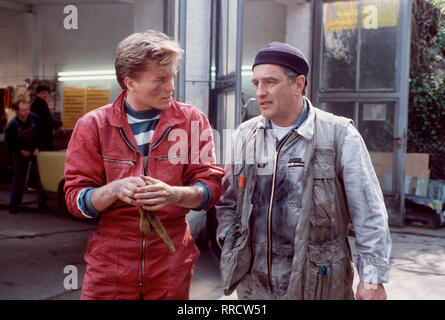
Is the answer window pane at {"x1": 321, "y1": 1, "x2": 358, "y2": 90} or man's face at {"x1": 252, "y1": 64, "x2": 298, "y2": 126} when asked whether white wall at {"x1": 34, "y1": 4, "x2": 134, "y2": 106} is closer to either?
window pane at {"x1": 321, "y1": 1, "x2": 358, "y2": 90}

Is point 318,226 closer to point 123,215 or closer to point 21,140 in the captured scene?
point 123,215

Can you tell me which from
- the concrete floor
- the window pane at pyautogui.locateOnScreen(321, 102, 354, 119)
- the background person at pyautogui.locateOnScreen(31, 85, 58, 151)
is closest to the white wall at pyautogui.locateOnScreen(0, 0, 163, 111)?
the background person at pyautogui.locateOnScreen(31, 85, 58, 151)

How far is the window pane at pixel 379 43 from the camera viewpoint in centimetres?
821

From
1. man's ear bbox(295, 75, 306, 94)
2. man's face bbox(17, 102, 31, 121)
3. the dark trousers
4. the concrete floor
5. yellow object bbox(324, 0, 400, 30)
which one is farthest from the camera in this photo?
the dark trousers

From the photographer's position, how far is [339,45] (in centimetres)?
853

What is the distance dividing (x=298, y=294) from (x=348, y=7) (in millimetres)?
7084

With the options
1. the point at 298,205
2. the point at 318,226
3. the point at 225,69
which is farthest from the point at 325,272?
the point at 225,69

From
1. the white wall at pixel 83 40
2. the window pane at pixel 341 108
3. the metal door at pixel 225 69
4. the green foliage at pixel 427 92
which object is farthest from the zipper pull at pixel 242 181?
the white wall at pixel 83 40

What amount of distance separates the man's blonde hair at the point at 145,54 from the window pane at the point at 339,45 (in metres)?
6.80

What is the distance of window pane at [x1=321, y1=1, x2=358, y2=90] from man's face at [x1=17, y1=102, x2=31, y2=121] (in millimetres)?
4899

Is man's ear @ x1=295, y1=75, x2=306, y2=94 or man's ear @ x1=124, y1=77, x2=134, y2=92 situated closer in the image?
man's ear @ x1=124, y1=77, x2=134, y2=92

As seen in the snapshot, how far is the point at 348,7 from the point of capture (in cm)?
841

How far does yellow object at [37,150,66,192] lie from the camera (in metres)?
8.76
